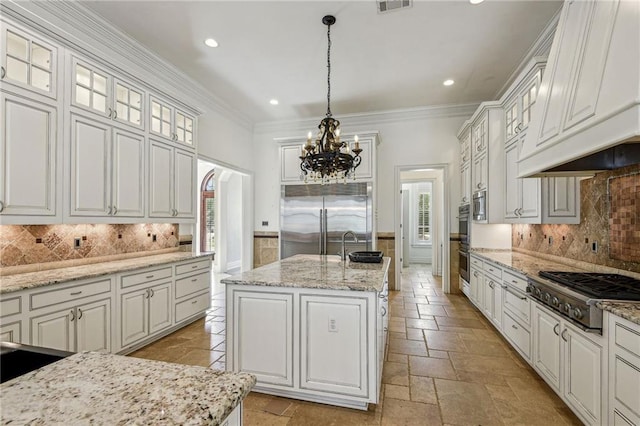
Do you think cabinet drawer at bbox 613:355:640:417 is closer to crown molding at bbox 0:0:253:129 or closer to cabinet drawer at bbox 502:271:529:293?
cabinet drawer at bbox 502:271:529:293

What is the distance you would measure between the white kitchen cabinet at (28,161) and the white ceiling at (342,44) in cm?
128

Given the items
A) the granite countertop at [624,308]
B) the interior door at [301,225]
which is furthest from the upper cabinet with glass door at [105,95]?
the granite countertop at [624,308]

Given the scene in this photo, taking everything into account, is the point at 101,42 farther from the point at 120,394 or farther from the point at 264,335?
the point at 120,394

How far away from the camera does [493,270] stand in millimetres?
3479

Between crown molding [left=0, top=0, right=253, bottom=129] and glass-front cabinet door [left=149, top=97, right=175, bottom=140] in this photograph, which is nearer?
crown molding [left=0, top=0, right=253, bottom=129]

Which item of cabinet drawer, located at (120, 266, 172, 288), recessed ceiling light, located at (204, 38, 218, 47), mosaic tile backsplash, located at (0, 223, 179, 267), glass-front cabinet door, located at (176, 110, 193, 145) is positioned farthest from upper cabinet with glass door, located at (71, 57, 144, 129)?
cabinet drawer, located at (120, 266, 172, 288)

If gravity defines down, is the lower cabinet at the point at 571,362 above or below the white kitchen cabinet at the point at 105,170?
below

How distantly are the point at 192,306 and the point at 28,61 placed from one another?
2.86 metres

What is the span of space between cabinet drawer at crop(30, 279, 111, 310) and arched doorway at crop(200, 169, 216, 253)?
5.70 meters

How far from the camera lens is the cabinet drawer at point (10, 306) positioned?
6.43 feet

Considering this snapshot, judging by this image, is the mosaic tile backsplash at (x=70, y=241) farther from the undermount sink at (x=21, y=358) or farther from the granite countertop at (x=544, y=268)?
the granite countertop at (x=544, y=268)

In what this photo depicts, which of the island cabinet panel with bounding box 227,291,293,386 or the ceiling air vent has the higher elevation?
the ceiling air vent

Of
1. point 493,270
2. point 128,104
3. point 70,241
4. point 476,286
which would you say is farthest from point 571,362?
point 128,104

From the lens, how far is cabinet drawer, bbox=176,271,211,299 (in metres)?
3.57
